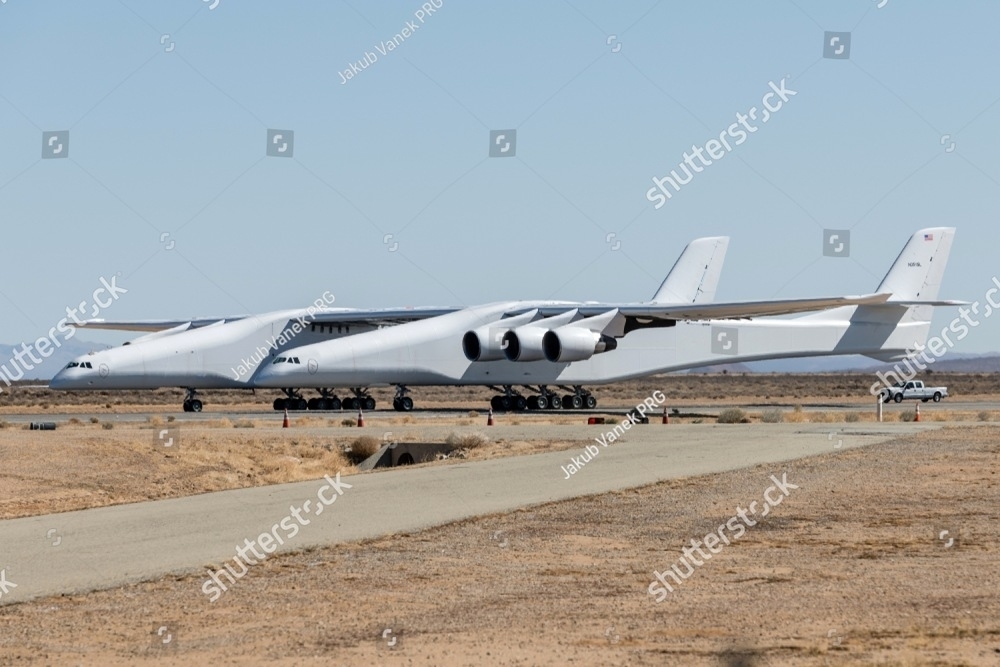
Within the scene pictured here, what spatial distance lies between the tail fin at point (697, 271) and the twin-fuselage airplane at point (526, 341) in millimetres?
50

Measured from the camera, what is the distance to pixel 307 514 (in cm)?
1395

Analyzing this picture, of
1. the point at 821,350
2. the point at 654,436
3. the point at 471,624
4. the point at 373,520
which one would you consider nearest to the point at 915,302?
the point at 821,350

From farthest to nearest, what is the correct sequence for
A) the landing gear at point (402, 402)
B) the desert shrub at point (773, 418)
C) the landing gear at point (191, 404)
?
1. the landing gear at point (191, 404)
2. the landing gear at point (402, 402)
3. the desert shrub at point (773, 418)

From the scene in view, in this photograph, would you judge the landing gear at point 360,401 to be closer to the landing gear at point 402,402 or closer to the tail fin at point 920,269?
the landing gear at point 402,402

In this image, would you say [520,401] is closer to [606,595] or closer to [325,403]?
[325,403]

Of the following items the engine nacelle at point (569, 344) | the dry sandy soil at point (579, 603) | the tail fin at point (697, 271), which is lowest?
the dry sandy soil at point (579, 603)

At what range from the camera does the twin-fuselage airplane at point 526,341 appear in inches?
1645

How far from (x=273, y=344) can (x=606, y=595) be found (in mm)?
37796

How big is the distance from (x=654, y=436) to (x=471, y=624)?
755 inches

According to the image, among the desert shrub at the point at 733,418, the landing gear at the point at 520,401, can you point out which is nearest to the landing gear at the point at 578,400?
the landing gear at the point at 520,401

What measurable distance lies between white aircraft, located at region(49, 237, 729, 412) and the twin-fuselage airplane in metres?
0.05

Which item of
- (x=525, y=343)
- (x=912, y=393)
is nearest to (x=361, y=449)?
(x=525, y=343)

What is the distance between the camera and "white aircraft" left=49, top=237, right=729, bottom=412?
41.9 meters

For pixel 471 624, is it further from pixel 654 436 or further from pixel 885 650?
pixel 654 436
